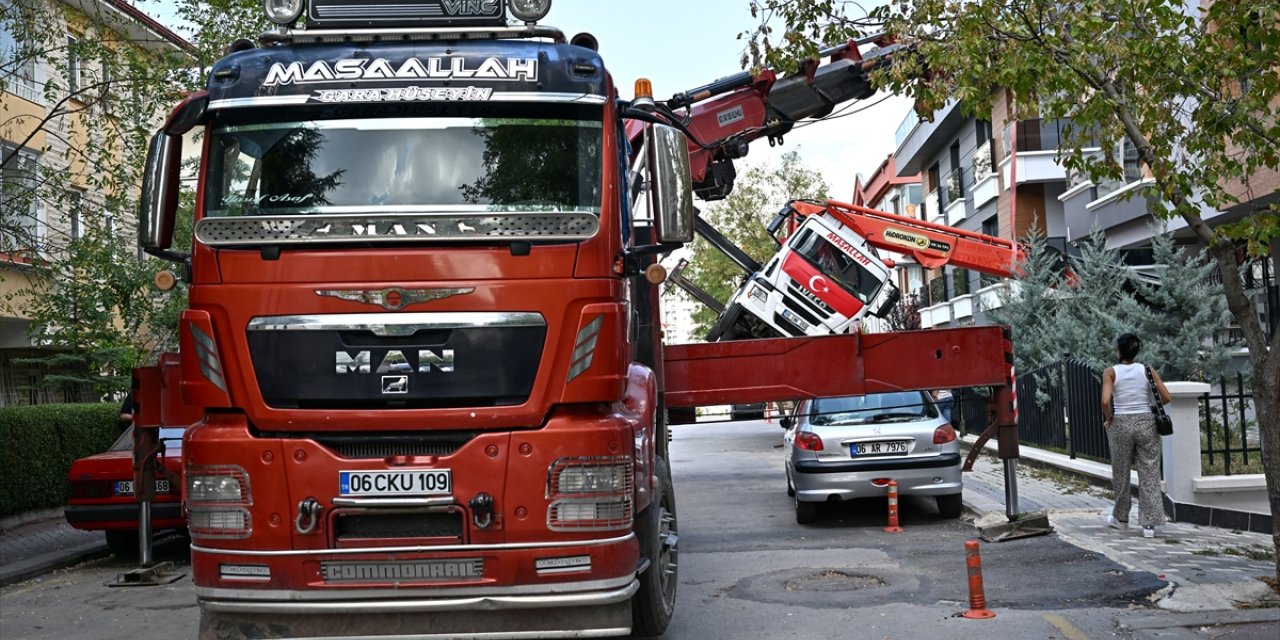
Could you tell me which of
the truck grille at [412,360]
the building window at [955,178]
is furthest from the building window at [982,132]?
the truck grille at [412,360]

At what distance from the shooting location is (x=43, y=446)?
16.5 meters

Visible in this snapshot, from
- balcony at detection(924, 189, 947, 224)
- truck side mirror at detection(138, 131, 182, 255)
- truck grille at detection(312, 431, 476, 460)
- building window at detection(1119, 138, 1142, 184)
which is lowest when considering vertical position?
truck grille at detection(312, 431, 476, 460)

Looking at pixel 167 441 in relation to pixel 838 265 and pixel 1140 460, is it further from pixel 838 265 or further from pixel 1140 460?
pixel 838 265

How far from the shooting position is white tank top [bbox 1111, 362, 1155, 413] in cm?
1053

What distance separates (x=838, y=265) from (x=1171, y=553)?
28.2 ft

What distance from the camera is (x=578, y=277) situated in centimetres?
603

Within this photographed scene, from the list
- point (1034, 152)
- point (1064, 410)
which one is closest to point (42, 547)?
point (1064, 410)

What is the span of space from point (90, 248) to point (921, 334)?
389 inches

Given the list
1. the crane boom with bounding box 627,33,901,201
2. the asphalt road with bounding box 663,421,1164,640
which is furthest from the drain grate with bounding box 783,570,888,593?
the crane boom with bounding box 627,33,901,201

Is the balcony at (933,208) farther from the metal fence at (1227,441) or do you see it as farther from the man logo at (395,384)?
the man logo at (395,384)

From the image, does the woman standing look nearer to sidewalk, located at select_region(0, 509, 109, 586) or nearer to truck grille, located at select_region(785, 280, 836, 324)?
truck grille, located at select_region(785, 280, 836, 324)

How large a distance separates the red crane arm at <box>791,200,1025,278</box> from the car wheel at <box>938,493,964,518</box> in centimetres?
562

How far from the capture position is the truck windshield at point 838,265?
57.5ft

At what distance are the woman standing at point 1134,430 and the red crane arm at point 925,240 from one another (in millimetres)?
7167
